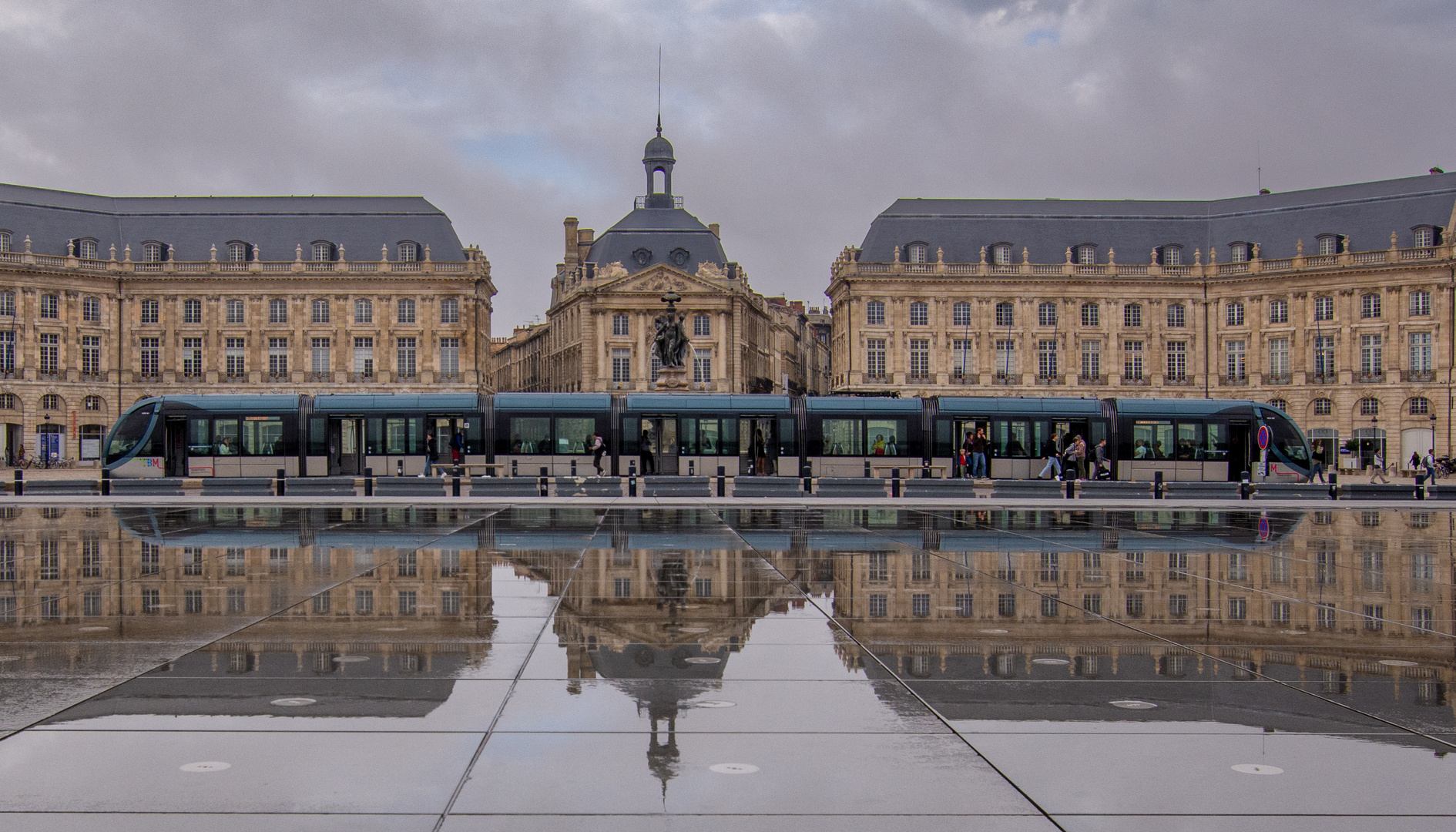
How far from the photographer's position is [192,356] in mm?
79438

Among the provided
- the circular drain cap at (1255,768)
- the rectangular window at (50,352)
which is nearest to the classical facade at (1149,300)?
the rectangular window at (50,352)

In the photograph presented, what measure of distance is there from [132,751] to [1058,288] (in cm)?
7997

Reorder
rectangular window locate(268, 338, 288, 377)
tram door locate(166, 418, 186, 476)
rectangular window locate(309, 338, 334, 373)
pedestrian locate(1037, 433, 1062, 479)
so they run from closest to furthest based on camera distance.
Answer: tram door locate(166, 418, 186, 476) < pedestrian locate(1037, 433, 1062, 479) < rectangular window locate(268, 338, 288, 377) < rectangular window locate(309, 338, 334, 373)

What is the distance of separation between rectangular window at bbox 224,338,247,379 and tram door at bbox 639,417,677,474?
49147 millimetres

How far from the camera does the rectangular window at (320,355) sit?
80.5 metres

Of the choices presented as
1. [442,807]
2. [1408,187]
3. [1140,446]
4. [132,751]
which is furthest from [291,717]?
[1408,187]

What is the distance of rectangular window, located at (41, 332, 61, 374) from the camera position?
7531 cm

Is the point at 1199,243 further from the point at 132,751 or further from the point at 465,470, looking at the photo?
the point at 132,751

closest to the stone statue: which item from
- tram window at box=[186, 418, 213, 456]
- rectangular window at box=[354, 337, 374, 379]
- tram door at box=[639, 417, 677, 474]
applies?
tram door at box=[639, 417, 677, 474]

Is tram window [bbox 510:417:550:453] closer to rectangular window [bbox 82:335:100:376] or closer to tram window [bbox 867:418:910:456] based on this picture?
tram window [bbox 867:418:910:456]

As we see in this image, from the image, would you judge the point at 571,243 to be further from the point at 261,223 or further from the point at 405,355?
the point at 261,223

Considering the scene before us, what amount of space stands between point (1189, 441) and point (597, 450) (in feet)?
67.0

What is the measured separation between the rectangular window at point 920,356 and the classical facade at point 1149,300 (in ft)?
0.35

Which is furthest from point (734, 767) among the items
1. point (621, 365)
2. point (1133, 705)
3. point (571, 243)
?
point (571, 243)
